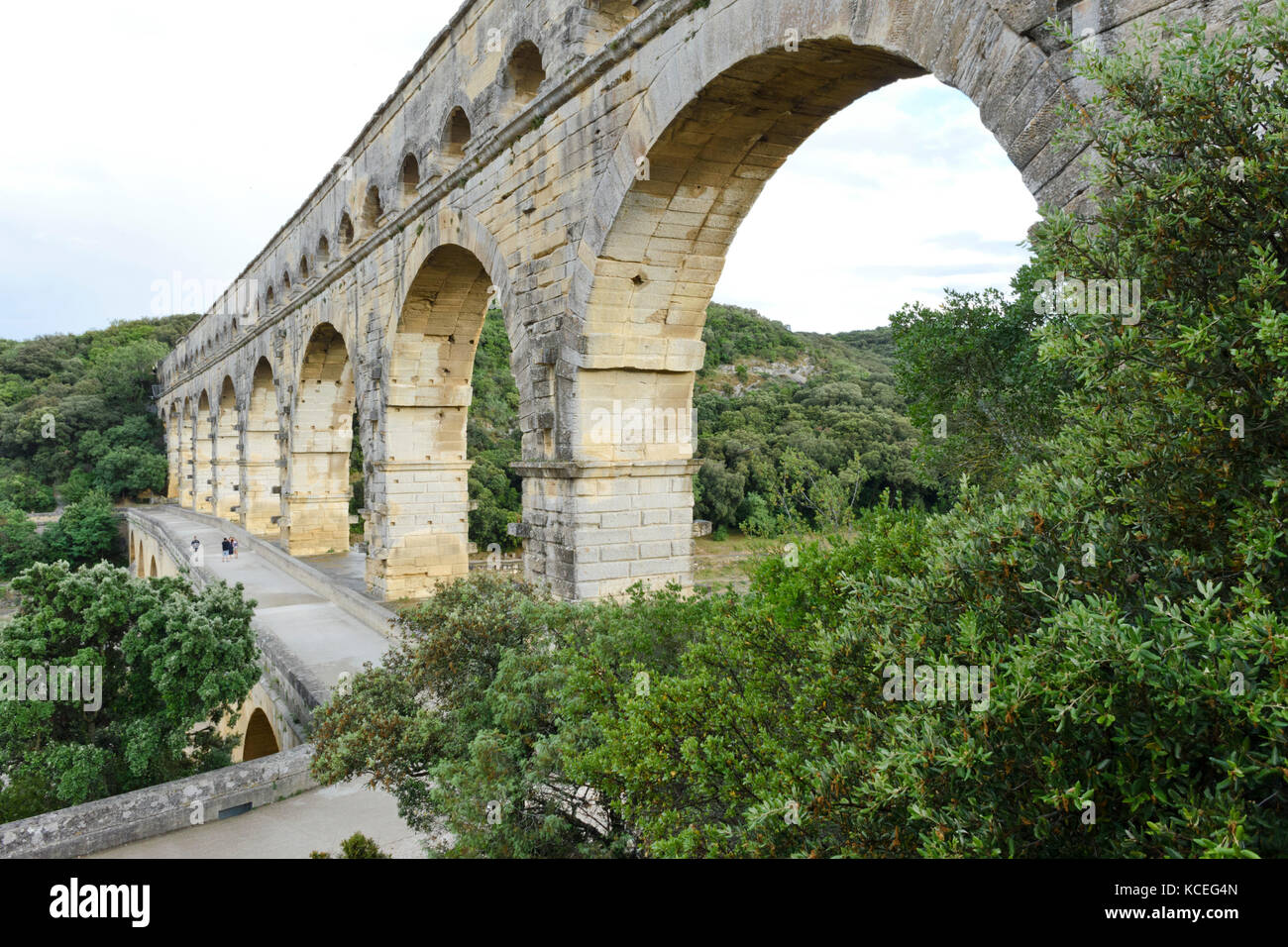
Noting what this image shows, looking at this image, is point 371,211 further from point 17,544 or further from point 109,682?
point 17,544

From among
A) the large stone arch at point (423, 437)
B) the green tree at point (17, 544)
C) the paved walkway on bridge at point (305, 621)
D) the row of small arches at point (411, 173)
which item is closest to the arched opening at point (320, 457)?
the paved walkway on bridge at point (305, 621)

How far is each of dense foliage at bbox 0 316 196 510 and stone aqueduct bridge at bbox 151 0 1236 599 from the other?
3176 cm

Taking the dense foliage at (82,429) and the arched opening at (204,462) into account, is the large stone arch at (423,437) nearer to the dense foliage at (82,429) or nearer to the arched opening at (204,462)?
the arched opening at (204,462)

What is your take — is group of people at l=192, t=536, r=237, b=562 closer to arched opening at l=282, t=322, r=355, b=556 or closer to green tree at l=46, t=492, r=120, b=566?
arched opening at l=282, t=322, r=355, b=556

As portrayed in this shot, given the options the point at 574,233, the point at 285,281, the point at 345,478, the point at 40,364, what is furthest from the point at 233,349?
the point at 40,364

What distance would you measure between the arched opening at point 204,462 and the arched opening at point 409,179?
21205 mm

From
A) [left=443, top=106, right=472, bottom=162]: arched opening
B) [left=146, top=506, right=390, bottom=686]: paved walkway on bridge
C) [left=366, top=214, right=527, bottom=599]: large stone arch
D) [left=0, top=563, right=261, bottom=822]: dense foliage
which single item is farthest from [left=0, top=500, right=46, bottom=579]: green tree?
[left=443, top=106, right=472, bottom=162]: arched opening

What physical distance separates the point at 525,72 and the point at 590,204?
2.68 m

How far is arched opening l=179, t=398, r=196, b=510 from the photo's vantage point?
115ft

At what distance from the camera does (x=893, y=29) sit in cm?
434

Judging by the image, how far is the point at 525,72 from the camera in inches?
347

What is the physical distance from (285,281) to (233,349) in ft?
20.9
